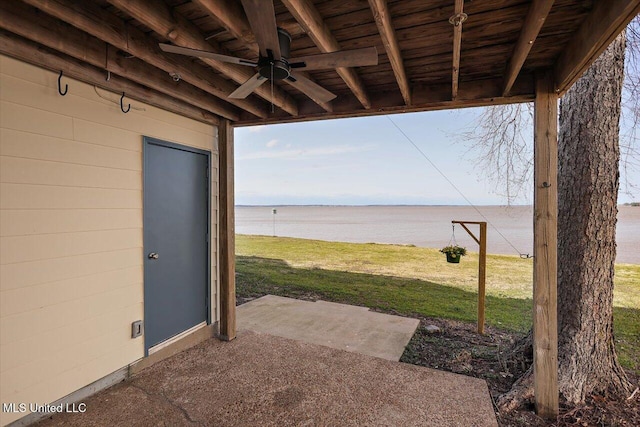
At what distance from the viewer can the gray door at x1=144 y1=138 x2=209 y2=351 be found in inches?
117

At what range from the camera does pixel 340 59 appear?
1.67 m

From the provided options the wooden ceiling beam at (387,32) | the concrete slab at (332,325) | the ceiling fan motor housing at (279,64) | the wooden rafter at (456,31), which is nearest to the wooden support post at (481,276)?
the concrete slab at (332,325)

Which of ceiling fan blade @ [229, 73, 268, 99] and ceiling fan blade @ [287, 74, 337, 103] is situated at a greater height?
ceiling fan blade @ [229, 73, 268, 99]

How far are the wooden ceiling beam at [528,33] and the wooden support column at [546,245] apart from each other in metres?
0.37

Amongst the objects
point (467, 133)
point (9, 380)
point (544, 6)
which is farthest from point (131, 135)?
point (467, 133)

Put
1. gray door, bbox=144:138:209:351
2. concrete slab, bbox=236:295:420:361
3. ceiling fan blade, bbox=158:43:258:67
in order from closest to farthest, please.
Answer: ceiling fan blade, bbox=158:43:258:67 → gray door, bbox=144:138:209:351 → concrete slab, bbox=236:295:420:361

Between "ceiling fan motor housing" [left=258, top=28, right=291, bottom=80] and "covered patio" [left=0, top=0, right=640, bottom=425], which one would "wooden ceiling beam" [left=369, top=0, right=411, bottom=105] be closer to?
"covered patio" [left=0, top=0, right=640, bottom=425]

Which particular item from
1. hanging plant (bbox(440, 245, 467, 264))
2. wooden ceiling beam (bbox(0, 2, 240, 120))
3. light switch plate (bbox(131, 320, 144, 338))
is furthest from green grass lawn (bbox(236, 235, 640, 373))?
wooden ceiling beam (bbox(0, 2, 240, 120))

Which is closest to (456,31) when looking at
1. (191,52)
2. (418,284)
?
(191,52)

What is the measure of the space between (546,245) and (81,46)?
361cm

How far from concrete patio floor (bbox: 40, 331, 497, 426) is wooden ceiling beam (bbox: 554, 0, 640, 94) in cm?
253

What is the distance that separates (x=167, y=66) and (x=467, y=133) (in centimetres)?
407

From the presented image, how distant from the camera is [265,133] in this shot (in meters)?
15.1

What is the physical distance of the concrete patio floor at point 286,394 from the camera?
90.3 inches
